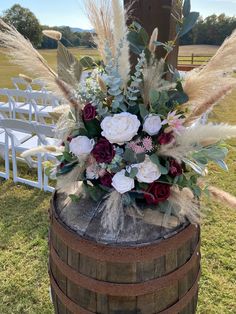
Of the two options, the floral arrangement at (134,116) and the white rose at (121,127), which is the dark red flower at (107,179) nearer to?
the floral arrangement at (134,116)

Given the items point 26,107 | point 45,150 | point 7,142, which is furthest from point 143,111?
point 26,107

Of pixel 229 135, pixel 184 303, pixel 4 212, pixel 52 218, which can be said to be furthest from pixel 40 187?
pixel 229 135

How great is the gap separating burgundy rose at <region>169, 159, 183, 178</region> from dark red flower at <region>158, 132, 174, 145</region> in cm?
10

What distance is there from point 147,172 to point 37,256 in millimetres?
1853

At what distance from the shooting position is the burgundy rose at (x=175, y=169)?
4.09 ft

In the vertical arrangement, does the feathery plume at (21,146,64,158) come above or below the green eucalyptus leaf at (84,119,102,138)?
below

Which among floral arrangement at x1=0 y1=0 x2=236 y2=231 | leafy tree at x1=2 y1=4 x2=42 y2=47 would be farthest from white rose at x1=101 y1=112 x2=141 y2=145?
leafy tree at x1=2 y1=4 x2=42 y2=47

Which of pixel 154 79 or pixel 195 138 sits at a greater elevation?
pixel 154 79

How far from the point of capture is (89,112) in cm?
123

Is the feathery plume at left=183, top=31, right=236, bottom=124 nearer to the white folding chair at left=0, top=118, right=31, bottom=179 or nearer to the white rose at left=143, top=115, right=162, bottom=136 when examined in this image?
the white rose at left=143, top=115, right=162, bottom=136

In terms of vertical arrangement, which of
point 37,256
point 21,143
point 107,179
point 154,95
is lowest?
point 37,256

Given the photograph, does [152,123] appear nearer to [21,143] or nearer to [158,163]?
[158,163]

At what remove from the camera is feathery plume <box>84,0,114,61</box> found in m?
1.16

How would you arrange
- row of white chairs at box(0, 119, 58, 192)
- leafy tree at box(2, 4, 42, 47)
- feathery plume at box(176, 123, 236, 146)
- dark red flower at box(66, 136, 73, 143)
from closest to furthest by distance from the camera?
feathery plume at box(176, 123, 236, 146), dark red flower at box(66, 136, 73, 143), row of white chairs at box(0, 119, 58, 192), leafy tree at box(2, 4, 42, 47)
